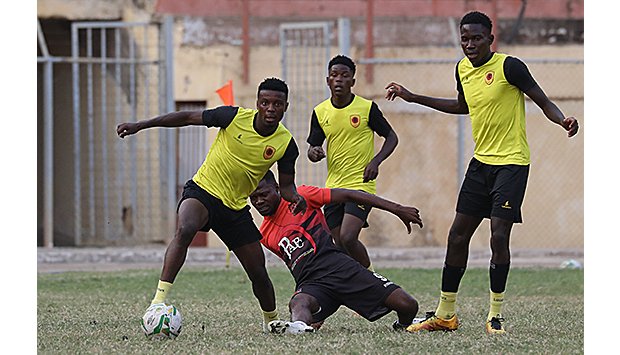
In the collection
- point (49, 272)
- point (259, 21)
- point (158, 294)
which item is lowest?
point (49, 272)

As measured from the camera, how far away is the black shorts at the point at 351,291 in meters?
8.02

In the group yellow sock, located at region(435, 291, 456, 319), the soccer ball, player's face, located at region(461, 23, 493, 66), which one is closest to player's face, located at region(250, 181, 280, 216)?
the soccer ball

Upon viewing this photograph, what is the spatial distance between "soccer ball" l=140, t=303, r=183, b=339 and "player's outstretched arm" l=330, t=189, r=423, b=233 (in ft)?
5.15

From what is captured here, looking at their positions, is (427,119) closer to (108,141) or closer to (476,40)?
(108,141)

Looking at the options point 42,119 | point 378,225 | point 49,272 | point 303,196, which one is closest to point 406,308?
point 303,196

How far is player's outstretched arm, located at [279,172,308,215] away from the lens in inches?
312

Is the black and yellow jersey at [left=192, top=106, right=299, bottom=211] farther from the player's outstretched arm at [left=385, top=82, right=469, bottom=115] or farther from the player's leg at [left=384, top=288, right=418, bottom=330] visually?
the player's leg at [left=384, top=288, right=418, bottom=330]

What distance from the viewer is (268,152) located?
7980 mm

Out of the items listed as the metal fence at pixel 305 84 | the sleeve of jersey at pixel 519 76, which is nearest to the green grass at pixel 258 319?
the sleeve of jersey at pixel 519 76

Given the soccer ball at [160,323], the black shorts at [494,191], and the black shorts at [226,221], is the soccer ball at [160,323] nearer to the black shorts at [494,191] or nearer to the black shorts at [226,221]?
the black shorts at [226,221]

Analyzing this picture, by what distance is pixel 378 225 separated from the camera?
19594mm

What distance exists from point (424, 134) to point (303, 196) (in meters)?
11.6

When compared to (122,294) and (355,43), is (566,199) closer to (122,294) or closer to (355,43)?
(355,43)

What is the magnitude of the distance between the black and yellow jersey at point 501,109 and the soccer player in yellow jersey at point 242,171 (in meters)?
1.35
